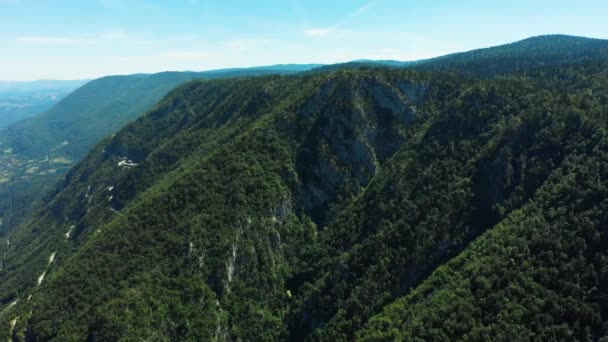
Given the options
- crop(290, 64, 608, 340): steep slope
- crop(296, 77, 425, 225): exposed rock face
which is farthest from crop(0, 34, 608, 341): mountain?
crop(296, 77, 425, 225): exposed rock face

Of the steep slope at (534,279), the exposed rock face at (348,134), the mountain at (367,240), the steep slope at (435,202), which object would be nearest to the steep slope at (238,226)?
the exposed rock face at (348,134)

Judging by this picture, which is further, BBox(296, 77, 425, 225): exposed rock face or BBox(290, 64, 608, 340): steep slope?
BBox(296, 77, 425, 225): exposed rock face

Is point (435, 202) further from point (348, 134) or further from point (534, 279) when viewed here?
point (348, 134)

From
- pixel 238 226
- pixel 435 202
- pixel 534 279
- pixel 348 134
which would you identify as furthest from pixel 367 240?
pixel 348 134

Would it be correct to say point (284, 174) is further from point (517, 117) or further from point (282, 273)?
point (517, 117)

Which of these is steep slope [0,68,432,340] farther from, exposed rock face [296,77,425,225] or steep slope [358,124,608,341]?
steep slope [358,124,608,341]

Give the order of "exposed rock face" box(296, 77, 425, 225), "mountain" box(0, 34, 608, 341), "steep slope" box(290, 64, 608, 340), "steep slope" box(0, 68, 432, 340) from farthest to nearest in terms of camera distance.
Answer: "exposed rock face" box(296, 77, 425, 225) < "steep slope" box(290, 64, 608, 340) < "steep slope" box(0, 68, 432, 340) < "mountain" box(0, 34, 608, 341)

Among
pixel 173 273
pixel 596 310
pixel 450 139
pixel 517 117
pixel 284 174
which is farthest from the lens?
pixel 284 174

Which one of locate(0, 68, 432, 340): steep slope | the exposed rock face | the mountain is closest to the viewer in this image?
the mountain

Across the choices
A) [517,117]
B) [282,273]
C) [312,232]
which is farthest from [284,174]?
[517,117]

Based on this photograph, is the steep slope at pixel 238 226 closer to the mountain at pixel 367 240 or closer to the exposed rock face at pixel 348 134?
the exposed rock face at pixel 348 134
